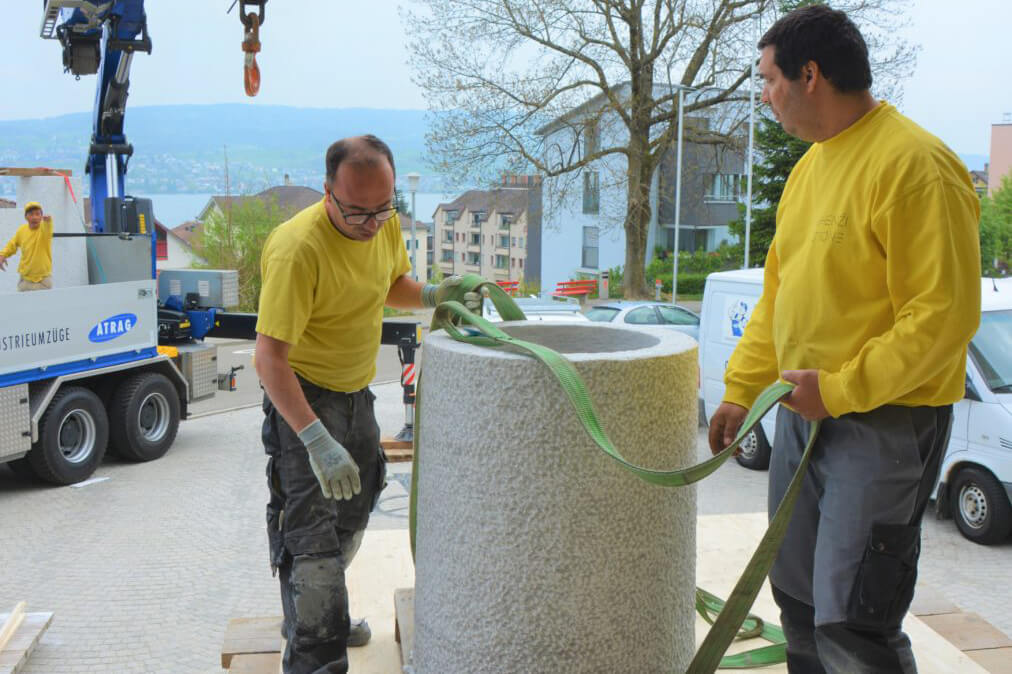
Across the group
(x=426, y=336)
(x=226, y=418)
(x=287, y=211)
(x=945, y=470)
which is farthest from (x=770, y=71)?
(x=287, y=211)

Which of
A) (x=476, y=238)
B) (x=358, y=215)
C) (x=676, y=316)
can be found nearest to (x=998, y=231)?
(x=676, y=316)

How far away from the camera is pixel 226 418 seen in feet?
42.3

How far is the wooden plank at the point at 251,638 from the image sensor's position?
3.94 metres

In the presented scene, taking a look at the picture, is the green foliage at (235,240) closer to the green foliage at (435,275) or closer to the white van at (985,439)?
the green foliage at (435,275)

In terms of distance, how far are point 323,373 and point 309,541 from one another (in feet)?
1.84

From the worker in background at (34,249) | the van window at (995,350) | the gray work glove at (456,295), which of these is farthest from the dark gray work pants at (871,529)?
the worker in background at (34,249)

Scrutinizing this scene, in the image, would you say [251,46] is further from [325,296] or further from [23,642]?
[325,296]

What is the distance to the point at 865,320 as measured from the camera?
8.05ft

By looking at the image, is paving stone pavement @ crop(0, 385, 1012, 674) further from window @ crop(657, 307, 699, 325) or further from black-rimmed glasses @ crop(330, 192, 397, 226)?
window @ crop(657, 307, 699, 325)

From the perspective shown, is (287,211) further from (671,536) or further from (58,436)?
(671,536)

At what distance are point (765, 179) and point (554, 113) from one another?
6.27 meters

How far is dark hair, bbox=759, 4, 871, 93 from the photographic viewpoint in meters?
2.43

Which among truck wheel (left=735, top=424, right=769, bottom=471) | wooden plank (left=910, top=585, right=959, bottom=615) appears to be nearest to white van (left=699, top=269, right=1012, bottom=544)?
truck wheel (left=735, top=424, right=769, bottom=471)

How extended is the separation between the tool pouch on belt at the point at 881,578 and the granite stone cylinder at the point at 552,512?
1.74 feet
